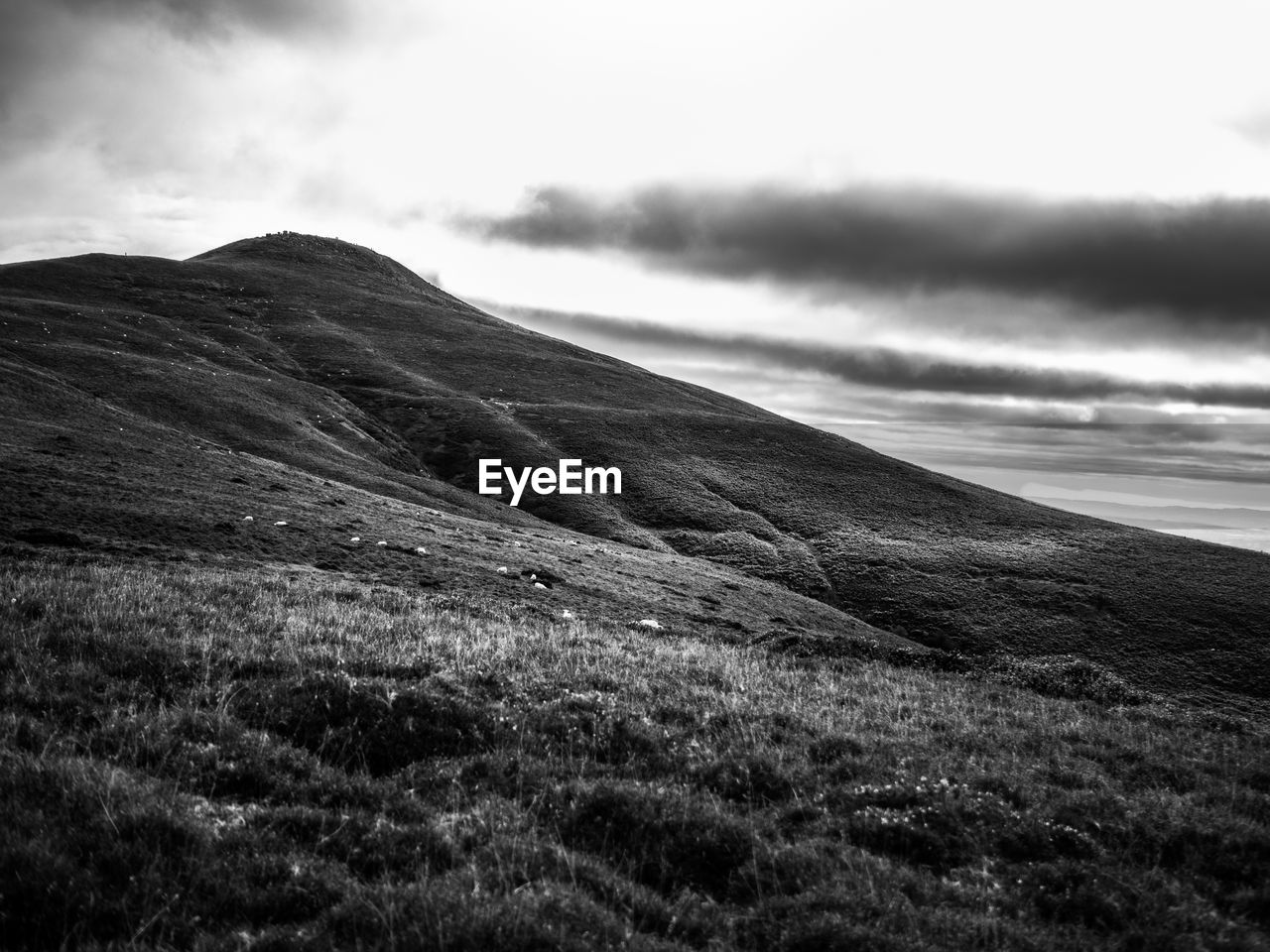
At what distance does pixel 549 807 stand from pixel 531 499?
227ft

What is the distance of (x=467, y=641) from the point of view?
15.1 metres

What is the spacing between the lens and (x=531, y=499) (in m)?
76.9

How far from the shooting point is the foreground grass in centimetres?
629

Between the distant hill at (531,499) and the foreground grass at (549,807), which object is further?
the distant hill at (531,499)

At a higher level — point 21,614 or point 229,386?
point 229,386

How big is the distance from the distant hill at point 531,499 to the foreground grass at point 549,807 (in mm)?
14953

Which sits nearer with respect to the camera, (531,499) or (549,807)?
(549,807)

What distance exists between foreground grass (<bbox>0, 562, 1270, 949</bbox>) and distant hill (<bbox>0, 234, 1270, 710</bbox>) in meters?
15.0

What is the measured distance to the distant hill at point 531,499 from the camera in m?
33.4

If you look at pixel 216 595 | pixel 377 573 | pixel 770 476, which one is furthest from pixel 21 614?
pixel 770 476

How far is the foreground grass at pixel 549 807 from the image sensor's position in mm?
6293

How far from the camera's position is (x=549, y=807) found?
837 centimetres

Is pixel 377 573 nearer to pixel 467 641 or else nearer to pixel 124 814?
pixel 467 641

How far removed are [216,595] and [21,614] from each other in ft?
14.3
